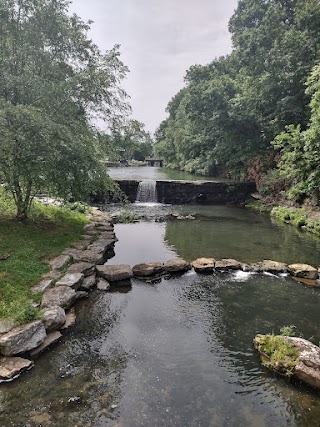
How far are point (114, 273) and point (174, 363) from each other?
146 inches

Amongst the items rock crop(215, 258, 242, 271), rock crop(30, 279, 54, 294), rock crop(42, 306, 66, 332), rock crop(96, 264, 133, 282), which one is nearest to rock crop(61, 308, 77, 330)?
rock crop(42, 306, 66, 332)

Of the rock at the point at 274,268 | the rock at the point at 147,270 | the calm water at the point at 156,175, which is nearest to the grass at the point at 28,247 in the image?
the rock at the point at 147,270

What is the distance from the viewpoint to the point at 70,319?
6.79 meters

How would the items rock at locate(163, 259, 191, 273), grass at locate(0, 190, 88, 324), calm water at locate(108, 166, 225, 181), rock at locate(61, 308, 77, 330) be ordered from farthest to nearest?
calm water at locate(108, 166, 225, 181), rock at locate(163, 259, 191, 273), rock at locate(61, 308, 77, 330), grass at locate(0, 190, 88, 324)

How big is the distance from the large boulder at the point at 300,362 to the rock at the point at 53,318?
12.6 ft

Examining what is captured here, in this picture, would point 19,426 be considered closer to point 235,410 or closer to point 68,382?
point 68,382

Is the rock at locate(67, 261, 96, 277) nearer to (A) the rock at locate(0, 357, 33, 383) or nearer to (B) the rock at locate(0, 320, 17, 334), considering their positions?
(B) the rock at locate(0, 320, 17, 334)

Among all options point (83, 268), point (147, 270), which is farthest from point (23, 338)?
point (147, 270)

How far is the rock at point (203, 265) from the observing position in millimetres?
9844

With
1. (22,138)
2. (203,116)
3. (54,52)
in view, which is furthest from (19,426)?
(203,116)

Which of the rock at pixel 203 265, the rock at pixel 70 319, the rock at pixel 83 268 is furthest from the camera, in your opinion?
the rock at pixel 203 265

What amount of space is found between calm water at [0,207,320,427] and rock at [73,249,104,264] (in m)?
1.49

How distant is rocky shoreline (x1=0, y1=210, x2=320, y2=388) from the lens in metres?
5.43

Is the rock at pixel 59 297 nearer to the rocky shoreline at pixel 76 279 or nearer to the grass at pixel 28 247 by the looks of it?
the rocky shoreline at pixel 76 279
